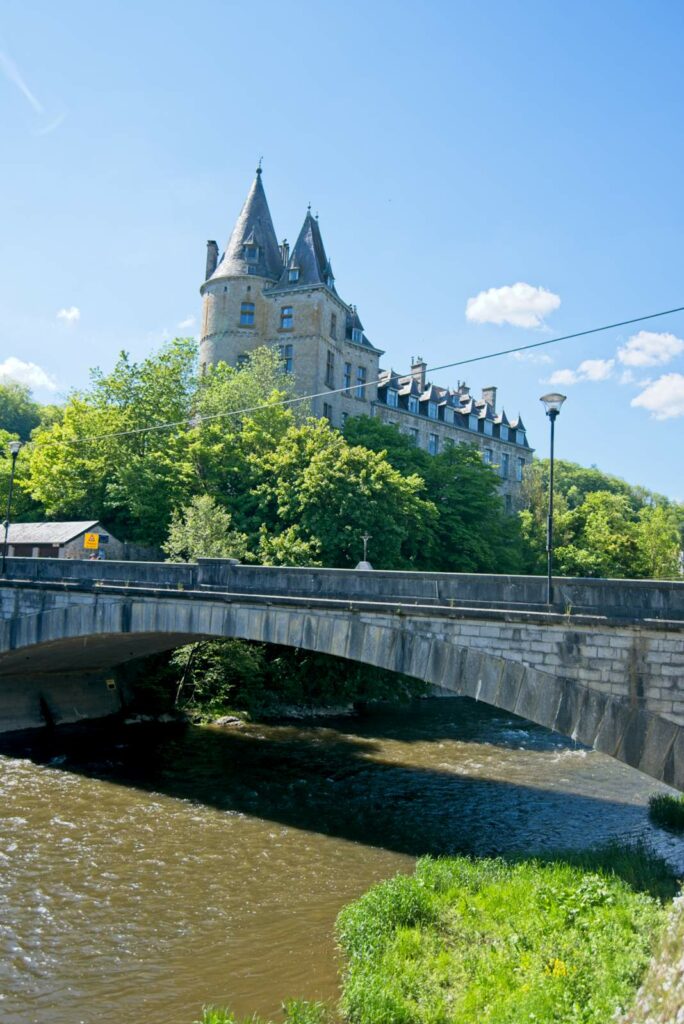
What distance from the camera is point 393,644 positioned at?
1706cm

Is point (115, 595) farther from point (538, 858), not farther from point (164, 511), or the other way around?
point (164, 511)

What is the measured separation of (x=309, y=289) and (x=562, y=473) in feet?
238

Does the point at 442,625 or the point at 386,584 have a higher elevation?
the point at 386,584

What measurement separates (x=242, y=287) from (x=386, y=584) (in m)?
43.8

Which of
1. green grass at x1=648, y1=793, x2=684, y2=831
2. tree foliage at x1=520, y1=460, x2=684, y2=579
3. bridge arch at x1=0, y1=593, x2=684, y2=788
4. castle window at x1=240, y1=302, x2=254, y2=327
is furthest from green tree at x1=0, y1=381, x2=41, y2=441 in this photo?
green grass at x1=648, y1=793, x2=684, y2=831

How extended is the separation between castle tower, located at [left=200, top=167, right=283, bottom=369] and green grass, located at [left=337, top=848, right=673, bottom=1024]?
47388mm

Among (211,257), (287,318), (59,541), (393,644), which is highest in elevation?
(211,257)

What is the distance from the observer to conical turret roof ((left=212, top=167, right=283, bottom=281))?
186ft

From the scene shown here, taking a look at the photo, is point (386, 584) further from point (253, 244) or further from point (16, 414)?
point (16, 414)

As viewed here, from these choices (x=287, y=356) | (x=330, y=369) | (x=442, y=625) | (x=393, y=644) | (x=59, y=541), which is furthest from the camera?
(x=330, y=369)

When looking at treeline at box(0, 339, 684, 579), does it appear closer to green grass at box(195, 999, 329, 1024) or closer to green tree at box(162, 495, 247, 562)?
green tree at box(162, 495, 247, 562)

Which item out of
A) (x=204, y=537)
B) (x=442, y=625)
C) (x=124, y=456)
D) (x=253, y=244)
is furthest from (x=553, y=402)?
(x=253, y=244)

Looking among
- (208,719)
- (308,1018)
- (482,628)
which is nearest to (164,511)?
(208,719)

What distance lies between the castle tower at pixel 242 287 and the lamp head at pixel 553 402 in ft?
145
